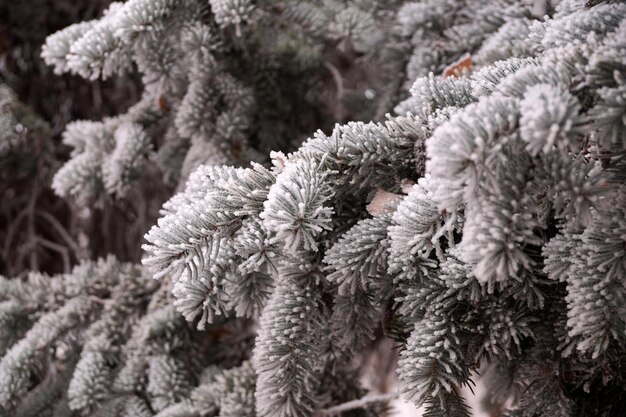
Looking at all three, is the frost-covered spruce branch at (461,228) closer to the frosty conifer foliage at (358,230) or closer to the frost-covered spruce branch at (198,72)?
the frosty conifer foliage at (358,230)

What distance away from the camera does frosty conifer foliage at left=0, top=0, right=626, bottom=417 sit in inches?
16.0

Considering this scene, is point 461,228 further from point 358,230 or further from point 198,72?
point 198,72

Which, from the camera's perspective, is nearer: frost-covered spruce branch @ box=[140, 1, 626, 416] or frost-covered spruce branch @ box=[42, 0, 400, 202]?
frost-covered spruce branch @ box=[140, 1, 626, 416]

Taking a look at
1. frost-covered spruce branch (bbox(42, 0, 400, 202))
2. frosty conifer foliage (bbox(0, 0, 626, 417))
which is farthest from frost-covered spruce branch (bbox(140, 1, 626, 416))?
frost-covered spruce branch (bbox(42, 0, 400, 202))

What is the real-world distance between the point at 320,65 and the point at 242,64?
173 millimetres

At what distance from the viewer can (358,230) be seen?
0.53 metres

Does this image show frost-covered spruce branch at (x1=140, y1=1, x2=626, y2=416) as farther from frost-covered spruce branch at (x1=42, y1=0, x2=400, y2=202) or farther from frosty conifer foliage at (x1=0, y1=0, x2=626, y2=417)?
frost-covered spruce branch at (x1=42, y1=0, x2=400, y2=202)

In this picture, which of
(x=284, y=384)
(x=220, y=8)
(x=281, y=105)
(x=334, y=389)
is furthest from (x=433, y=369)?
(x=281, y=105)

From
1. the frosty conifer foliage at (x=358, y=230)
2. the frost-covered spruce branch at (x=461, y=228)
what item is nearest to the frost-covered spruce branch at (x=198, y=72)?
the frosty conifer foliage at (x=358, y=230)

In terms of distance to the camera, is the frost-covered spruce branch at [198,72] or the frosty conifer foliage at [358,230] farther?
the frost-covered spruce branch at [198,72]

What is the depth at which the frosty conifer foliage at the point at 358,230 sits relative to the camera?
41 centimetres

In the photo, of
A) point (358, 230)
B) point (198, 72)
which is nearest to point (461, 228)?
point (358, 230)

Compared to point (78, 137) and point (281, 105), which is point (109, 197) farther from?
point (281, 105)

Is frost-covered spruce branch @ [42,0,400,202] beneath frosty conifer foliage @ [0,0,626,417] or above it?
above
